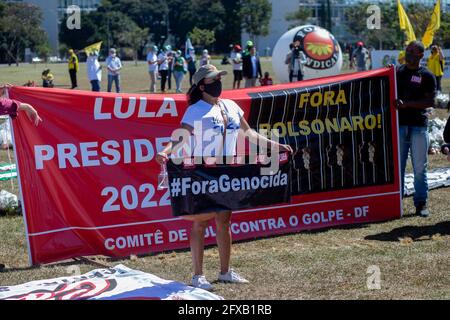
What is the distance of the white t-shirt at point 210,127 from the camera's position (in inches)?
248

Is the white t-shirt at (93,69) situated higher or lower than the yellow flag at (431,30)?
lower

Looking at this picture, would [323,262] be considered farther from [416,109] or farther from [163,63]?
[163,63]

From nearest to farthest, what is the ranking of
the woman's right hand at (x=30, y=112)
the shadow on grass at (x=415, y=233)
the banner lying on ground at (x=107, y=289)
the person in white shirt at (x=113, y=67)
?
the banner lying on ground at (x=107, y=289), the woman's right hand at (x=30, y=112), the shadow on grass at (x=415, y=233), the person in white shirt at (x=113, y=67)

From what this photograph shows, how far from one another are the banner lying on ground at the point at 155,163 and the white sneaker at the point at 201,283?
176 centimetres

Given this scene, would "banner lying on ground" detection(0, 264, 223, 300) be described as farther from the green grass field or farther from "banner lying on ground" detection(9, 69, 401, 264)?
"banner lying on ground" detection(9, 69, 401, 264)

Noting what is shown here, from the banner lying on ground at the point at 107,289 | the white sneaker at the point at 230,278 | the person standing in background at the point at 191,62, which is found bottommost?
the white sneaker at the point at 230,278

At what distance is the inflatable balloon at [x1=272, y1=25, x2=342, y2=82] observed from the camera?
27531 millimetres

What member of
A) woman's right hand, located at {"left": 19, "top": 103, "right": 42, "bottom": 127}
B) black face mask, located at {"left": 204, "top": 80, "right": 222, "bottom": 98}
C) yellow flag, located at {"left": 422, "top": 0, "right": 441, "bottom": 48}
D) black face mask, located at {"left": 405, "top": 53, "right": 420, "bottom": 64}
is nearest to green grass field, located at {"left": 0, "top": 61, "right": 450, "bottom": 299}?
woman's right hand, located at {"left": 19, "top": 103, "right": 42, "bottom": 127}

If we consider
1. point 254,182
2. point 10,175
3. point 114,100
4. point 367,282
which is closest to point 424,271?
point 367,282

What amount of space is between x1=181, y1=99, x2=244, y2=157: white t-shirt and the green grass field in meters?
1.15

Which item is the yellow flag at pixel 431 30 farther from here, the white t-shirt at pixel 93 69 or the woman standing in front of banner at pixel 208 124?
the woman standing in front of banner at pixel 208 124

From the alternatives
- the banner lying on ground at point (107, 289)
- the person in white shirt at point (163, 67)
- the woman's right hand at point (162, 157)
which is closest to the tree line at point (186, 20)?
the person in white shirt at point (163, 67)

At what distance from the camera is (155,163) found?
324 inches

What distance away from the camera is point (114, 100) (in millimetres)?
7961
